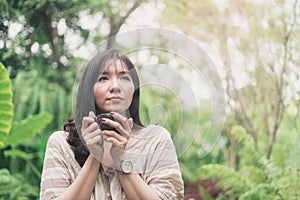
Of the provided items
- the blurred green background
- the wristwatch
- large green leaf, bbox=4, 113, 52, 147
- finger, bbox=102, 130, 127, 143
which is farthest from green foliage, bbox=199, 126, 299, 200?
finger, bbox=102, 130, 127, 143

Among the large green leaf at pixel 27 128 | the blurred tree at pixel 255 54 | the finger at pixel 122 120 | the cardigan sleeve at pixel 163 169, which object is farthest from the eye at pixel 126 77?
the blurred tree at pixel 255 54

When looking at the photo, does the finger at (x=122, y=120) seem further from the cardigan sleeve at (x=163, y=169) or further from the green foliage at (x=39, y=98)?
the green foliage at (x=39, y=98)

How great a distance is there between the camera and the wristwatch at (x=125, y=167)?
5.31ft

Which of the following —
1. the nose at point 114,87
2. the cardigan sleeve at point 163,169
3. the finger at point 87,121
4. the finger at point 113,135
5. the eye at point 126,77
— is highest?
the eye at point 126,77

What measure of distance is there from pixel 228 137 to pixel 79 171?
3.95m

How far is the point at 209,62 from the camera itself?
1654 millimetres

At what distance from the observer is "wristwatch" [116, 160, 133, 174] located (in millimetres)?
1617

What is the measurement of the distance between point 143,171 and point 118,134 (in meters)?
0.22

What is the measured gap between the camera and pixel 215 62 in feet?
15.7

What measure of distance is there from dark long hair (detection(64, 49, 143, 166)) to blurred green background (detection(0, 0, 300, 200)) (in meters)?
2.47

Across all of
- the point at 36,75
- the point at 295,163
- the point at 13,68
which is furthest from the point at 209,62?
the point at 36,75

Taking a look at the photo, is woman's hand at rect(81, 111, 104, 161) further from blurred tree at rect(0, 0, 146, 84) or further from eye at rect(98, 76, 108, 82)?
Result: blurred tree at rect(0, 0, 146, 84)

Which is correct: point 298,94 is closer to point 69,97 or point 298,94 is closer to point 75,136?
point 69,97

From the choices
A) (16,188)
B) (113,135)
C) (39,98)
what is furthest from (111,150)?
(39,98)
